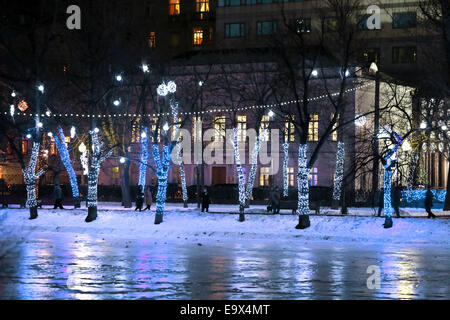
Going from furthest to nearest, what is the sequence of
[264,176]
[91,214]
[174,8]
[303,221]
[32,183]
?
1. [174,8]
2. [264,176]
3. [32,183]
4. [91,214]
5. [303,221]

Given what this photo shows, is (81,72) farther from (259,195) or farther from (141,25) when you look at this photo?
(259,195)

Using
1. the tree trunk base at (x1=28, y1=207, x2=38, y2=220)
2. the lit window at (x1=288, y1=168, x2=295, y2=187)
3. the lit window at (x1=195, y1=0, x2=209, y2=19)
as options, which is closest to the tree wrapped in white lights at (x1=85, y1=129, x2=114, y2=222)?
the tree trunk base at (x1=28, y1=207, x2=38, y2=220)

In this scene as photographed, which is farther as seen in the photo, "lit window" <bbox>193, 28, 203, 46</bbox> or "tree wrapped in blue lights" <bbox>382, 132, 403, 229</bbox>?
"lit window" <bbox>193, 28, 203, 46</bbox>

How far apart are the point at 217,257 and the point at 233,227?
11.8 metres

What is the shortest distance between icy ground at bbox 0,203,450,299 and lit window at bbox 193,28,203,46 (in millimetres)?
54473

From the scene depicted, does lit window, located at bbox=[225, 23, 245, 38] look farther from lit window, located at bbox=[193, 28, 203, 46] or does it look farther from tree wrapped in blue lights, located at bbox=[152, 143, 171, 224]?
tree wrapped in blue lights, located at bbox=[152, 143, 171, 224]

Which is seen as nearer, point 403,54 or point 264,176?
point 264,176

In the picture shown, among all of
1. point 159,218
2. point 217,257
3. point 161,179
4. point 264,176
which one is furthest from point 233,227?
point 264,176

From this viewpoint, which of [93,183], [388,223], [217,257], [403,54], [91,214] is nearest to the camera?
[217,257]

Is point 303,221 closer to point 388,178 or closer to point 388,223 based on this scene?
point 388,223

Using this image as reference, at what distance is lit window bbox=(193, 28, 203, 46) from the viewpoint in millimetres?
93000

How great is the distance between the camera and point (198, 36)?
93.4m

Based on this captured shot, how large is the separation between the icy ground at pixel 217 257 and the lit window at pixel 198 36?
54.5 m
